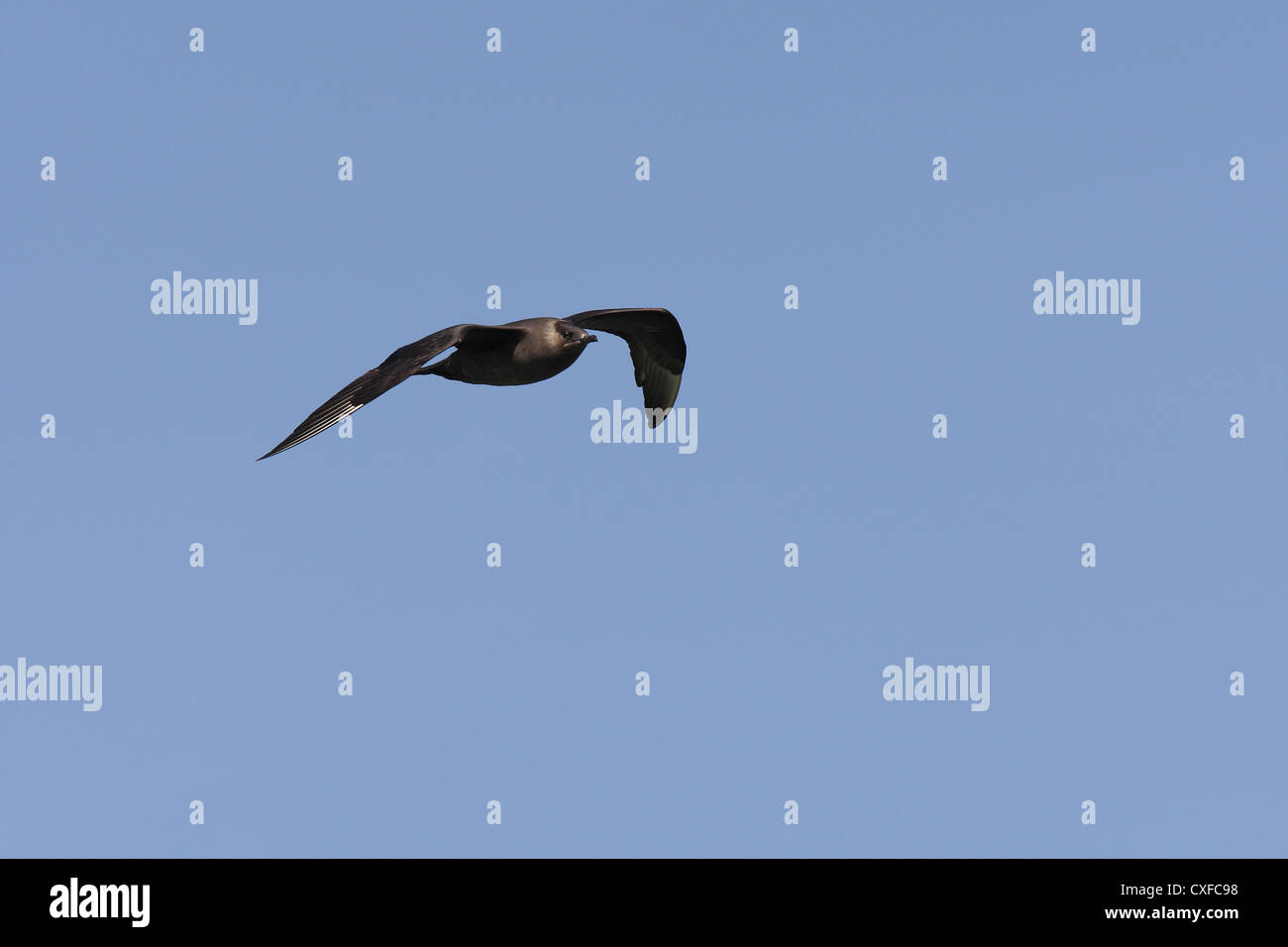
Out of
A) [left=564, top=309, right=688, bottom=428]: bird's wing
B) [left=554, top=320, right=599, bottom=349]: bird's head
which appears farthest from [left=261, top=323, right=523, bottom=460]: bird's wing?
[left=564, top=309, right=688, bottom=428]: bird's wing

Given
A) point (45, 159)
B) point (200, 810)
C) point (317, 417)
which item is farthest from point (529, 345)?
point (45, 159)

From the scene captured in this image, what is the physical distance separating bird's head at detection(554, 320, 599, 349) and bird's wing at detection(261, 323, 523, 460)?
46cm

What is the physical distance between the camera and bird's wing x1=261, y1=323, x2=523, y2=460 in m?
16.2

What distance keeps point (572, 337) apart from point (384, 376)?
2472 mm

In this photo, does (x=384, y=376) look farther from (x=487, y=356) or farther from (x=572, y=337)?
(x=572, y=337)

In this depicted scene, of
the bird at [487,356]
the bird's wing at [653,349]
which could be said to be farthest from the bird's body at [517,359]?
the bird's wing at [653,349]

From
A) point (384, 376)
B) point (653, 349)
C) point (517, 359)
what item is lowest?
point (384, 376)

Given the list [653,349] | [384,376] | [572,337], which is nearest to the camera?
[384,376]

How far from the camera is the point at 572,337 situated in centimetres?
1817

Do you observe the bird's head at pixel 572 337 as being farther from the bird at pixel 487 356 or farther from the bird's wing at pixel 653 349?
the bird's wing at pixel 653 349

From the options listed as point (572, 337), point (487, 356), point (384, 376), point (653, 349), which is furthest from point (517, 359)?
point (653, 349)

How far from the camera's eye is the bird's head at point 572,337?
59.5 feet

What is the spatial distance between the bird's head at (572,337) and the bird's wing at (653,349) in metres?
3.41
